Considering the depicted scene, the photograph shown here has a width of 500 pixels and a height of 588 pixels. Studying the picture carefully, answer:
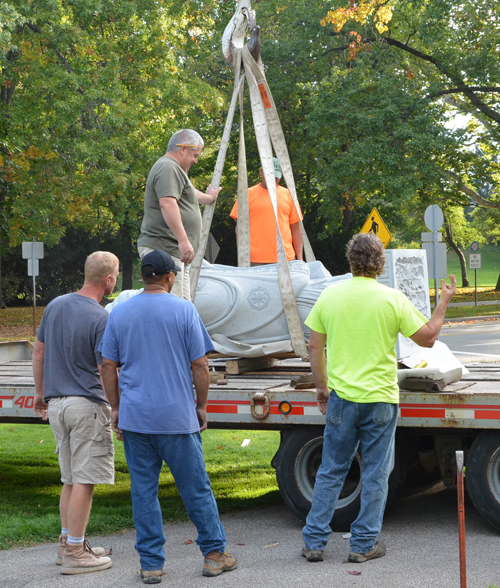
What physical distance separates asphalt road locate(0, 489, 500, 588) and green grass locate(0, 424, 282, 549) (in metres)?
0.31

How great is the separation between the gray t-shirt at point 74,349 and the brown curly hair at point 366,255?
1539 mm

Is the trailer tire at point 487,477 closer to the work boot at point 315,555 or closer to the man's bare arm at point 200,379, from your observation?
the work boot at point 315,555

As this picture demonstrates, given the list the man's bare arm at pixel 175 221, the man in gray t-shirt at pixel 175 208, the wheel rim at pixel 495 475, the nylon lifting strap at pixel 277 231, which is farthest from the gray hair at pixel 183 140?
the wheel rim at pixel 495 475

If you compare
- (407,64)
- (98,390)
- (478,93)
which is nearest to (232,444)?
(98,390)

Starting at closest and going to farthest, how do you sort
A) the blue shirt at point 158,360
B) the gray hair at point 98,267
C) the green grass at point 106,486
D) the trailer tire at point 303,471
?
the blue shirt at point 158,360
the gray hair at point 98,267
the trailer tire at point 303,471
the green grass at point 106,486

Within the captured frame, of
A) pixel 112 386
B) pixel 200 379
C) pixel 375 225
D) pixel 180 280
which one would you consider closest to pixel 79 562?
pixel 112 386

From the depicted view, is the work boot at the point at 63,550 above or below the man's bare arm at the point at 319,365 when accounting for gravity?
below

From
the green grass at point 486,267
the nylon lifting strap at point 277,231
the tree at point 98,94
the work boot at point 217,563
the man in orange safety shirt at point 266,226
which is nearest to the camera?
the work boot at point 217,563

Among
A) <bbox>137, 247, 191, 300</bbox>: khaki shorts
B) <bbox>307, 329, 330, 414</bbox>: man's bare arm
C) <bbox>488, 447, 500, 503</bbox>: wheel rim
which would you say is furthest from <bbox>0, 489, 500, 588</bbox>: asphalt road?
<bbox>137, 247, 191, 300</bbox>: khaki shorts

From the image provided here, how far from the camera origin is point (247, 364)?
662cm

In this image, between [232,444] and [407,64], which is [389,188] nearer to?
[407,64]

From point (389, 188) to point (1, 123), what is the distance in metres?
11.5

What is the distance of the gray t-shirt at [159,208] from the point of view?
5.71 metres

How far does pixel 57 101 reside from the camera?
76.3 ft
